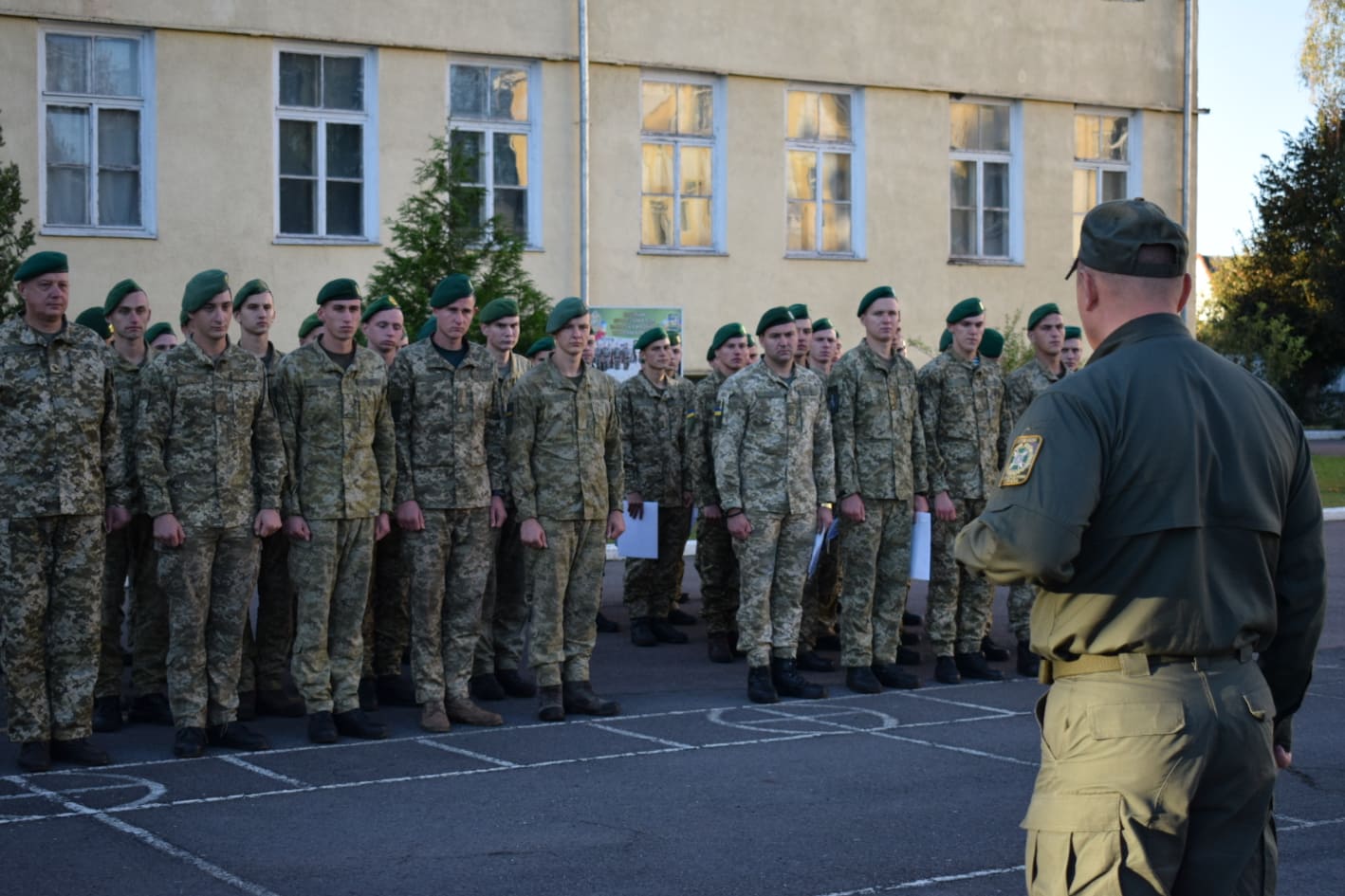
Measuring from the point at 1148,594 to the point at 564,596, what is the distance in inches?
242

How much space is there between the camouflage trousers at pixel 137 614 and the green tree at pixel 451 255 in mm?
6095

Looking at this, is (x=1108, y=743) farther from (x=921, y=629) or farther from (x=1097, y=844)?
(x=921, y=629)

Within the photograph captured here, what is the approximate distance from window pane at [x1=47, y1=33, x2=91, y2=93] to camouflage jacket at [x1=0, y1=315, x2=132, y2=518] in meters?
11.5

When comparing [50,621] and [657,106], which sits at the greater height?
[657,106]

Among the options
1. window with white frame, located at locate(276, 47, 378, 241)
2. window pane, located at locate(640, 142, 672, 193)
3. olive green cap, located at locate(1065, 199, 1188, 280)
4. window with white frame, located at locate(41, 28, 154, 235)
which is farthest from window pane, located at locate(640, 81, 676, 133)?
olive green cap, located at locate(1065, 199, 1188, 280)

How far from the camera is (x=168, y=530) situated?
26.4ft

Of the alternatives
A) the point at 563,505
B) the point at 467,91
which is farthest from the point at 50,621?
the point at 467,91

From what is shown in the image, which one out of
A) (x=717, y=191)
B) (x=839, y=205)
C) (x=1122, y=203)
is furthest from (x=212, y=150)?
(x=1122, y=203)

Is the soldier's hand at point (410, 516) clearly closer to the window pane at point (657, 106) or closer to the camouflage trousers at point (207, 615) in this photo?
the camouflage trousers at point (207, 615)

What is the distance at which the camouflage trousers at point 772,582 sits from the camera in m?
9.77

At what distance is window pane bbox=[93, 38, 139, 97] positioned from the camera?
18.5 meters

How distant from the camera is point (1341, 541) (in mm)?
18969

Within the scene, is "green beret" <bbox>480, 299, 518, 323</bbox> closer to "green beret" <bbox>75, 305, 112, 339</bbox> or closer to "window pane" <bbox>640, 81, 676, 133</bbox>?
"green beret" <bbox>75, 305, 112, 339</bbox>

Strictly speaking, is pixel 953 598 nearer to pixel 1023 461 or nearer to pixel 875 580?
pixel 875 580
